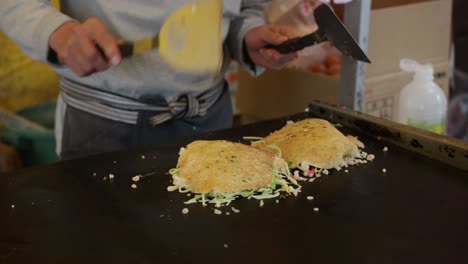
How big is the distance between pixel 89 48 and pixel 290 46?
1.32 ft

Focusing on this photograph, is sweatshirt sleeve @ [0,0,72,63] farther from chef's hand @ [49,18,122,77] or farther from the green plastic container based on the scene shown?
the green plastic container

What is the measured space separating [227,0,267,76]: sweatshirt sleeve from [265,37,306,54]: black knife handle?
12 centimetres

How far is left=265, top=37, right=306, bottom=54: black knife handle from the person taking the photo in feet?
3.97

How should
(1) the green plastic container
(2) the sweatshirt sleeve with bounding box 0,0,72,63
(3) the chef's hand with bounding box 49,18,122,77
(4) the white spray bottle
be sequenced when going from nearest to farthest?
(3) the chef's hand with bounding box 49,18,122,77 < (2) the sweatshirt sleeve with bounding box 0,0,72,63 < (4) the white spray bottle < (1) the green plastic container

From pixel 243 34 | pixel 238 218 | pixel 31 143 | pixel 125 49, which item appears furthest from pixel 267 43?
pixel 31 143

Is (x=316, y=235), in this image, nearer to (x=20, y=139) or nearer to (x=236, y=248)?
(x=236, y=248)

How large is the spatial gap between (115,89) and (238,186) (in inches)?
17.8

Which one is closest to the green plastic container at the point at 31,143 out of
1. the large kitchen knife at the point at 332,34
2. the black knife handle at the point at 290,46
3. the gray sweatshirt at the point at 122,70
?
the gray sweatshirt at the point at 122,70

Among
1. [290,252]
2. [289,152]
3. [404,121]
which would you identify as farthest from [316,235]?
[404,121]

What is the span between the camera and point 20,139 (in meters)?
2.03

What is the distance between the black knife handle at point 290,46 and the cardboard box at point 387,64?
10.8 inches

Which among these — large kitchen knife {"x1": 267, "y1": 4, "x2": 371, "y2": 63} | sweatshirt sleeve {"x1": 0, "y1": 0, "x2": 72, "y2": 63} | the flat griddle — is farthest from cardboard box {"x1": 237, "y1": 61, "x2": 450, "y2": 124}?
sweatshirt sleeve {"x1": 0, "y1": 0, "x2": 72, "y2": 63}

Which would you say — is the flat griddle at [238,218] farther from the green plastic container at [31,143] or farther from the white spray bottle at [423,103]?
the green plastic container at [31,143]

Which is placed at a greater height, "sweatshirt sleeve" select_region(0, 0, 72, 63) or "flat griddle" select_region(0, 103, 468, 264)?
"sweatshirt sleeve" select_region(0, 0, 72, 63)
